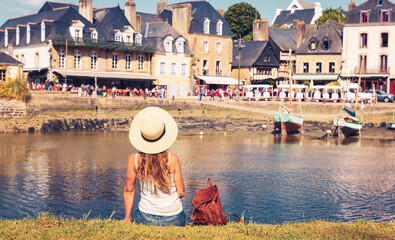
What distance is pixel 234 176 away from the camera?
2119 cm

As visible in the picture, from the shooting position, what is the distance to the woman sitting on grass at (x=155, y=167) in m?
6.35

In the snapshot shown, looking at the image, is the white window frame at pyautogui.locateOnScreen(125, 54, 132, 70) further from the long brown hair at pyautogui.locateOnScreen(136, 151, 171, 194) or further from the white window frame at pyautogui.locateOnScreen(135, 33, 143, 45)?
the long brown hair at pyautogui.locateOnScreen(136, 151, 171, 194)

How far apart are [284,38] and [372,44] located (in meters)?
19.2

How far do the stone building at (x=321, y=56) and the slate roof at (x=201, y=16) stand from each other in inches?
380

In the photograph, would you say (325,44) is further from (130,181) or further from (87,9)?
(130,181)

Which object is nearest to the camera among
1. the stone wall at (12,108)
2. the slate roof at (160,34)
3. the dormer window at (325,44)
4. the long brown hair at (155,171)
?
the long brown hair at (155,171)

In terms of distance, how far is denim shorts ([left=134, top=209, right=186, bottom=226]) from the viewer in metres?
6.79

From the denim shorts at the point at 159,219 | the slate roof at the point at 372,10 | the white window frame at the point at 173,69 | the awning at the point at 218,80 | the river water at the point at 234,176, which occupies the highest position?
the slate roof at the point at 372,10

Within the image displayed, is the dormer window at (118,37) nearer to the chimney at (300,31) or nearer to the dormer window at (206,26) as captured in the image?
the dormer window at (206,26)

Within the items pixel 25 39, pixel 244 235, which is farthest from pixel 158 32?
pixel 244 235

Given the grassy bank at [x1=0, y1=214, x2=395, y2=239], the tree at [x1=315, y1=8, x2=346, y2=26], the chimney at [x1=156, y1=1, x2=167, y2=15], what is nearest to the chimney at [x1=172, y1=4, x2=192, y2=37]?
the chimney at [x1=156, y1=1, x2=167, y2=15]

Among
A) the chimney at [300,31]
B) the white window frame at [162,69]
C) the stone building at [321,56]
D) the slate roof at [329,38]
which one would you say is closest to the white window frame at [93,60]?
the white window frame at [162,69]

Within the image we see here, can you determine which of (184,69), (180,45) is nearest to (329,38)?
(184,69)

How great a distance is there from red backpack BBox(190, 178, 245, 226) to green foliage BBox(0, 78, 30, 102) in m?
36.5
